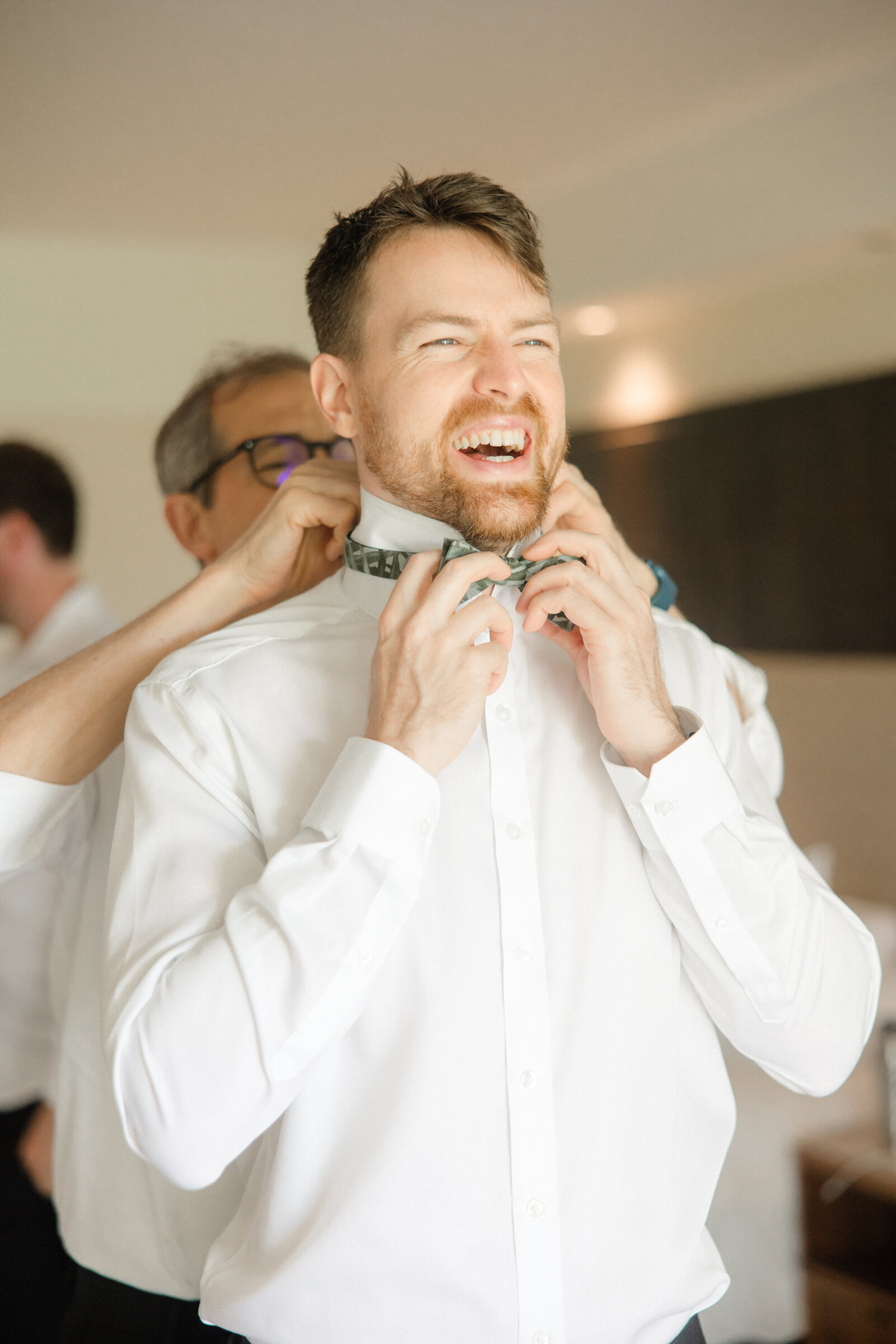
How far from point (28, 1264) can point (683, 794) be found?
5.05ft

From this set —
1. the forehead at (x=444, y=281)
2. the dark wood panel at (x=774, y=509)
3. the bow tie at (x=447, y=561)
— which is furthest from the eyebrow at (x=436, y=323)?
the dark wood panel at (x=774, y=509)

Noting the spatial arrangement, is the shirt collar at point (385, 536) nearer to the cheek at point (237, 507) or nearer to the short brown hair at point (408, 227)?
the short brown hair at point (408, 227)

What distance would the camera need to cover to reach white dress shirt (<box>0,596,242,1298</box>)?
3.98 feet

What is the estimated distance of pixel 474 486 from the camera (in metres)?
1.07

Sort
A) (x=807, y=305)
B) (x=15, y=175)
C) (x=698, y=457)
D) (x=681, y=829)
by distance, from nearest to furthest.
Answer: (x=681, y=829) < (x=15, y=175) < (x=807, y=305) < (x=698, y=457)

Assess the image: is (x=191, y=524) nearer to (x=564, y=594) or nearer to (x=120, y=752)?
(x=120, y=752)

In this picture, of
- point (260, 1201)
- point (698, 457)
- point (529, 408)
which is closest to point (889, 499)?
point (698, 457)

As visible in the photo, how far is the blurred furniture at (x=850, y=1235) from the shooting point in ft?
7.89

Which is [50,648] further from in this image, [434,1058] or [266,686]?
[434,1058]

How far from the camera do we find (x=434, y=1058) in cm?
97

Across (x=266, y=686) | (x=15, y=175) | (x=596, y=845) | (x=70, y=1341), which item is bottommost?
(x=70, y=1341)

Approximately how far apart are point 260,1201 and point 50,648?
109 cm

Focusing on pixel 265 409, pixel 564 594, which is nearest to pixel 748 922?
pixel 564 594

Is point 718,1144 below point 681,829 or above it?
below
